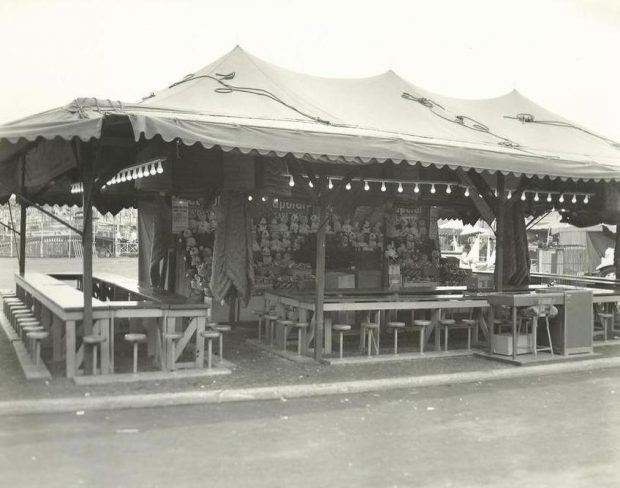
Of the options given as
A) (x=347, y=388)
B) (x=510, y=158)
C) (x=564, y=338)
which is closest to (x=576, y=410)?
(x=347, y=388)

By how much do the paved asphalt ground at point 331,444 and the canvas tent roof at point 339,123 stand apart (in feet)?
9.96

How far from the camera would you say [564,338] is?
1015cm

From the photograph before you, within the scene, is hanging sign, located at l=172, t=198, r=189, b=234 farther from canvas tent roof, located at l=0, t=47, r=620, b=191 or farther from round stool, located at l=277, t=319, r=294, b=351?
round stool, located at l=277, t=319, r=294, b=351

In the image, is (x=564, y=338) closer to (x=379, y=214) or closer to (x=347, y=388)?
(x=347, y=388)

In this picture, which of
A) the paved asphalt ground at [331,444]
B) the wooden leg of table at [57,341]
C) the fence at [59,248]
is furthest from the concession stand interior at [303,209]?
the fence at [59,248]

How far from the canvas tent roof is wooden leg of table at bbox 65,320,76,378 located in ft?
7.26

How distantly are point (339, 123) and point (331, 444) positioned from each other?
21.5 ft

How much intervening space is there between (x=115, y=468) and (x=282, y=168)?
597 centimetres

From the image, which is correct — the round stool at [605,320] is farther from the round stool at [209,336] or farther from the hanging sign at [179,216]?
the hanging sign at [179,216]

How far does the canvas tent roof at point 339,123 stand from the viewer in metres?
7.48

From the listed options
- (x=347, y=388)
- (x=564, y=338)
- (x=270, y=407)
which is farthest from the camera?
(x=564, y=338)

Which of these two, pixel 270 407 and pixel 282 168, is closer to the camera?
pixel 270 407

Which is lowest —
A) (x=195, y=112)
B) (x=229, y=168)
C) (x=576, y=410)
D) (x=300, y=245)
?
(x=576, y=410)

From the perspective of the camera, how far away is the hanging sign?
13.2 m
